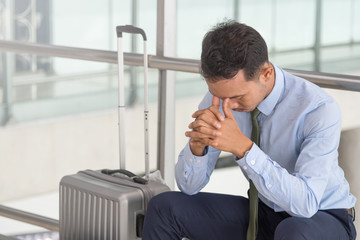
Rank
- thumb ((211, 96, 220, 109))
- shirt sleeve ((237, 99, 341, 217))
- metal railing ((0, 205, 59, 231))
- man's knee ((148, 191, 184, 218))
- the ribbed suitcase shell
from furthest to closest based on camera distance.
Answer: metal railing ((0, 205, 59, 231)) < the ribbed suitcase shell < man's knee ((148, 191, 184, 218)) < thumb ((211, 96, 220, 109)) < shirt sleeve ((237, 99, 341, 217))

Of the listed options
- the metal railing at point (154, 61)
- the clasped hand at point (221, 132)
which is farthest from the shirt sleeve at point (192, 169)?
the metal railing at point (154, 61)

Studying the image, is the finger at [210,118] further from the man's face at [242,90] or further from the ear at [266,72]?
the ear at [266,72]

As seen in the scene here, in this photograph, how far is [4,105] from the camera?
230 inches

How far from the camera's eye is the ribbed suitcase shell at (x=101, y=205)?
2123 millimetres

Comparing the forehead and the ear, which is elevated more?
the ear

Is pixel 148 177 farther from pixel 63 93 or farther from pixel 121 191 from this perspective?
pixel 63 93

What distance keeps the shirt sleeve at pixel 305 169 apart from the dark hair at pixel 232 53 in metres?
0.19

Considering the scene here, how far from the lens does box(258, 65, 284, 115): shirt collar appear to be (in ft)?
6.18

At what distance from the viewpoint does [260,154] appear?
5.77ft

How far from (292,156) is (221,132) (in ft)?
0.78

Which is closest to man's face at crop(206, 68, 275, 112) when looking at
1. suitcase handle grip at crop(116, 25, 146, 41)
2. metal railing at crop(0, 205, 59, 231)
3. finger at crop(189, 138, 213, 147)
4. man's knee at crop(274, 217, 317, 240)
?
finger at crop(189, 138, 213, 147)

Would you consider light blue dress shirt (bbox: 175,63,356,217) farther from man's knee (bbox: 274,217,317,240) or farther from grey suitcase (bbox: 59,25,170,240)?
grey suitcase (bbox: 59,25,170,240)

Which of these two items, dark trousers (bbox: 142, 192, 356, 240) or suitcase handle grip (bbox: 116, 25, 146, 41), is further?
suitcase handle grip (bbox: 116, 25, 146, 41)

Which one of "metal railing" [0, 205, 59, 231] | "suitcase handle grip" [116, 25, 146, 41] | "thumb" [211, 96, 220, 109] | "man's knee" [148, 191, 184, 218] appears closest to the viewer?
"thumb" [211, 96, 220, 109]
